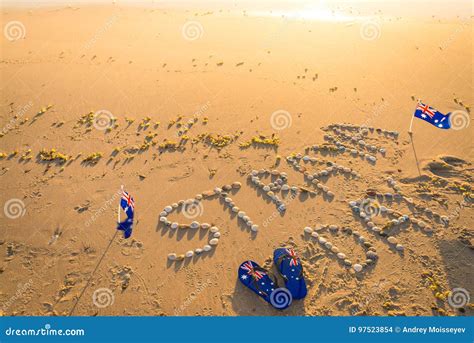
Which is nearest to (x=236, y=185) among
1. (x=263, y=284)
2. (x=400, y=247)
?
(x=263, y=284)

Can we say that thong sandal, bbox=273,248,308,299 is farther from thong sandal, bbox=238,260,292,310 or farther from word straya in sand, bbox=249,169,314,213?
word straya in sand, bbox=249,169,314,213

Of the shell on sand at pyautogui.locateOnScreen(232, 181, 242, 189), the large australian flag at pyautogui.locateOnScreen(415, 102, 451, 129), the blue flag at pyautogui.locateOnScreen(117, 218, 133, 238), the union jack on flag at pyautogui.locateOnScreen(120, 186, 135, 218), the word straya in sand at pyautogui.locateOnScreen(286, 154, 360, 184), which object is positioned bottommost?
the blue flag at pyautogui.locateOnScreen(117, 218, 133, 238)

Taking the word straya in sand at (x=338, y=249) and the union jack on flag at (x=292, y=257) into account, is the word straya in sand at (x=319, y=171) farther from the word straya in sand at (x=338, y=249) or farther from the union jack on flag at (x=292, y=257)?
the union jack on flag at (x=292, y=257)

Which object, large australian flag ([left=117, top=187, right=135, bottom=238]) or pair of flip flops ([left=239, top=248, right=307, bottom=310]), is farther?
large australian flag ([left=117, top=187, right=135, bottom=238])

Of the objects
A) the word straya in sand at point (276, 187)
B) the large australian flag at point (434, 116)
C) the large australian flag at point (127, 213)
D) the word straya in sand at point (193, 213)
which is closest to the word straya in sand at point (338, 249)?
the word straya in sand at point (276, 187)

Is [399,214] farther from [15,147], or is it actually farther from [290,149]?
[15,147]

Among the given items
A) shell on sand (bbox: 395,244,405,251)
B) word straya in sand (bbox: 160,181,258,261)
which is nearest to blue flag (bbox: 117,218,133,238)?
word straya in sand (bbox: 160,181,258,261)
